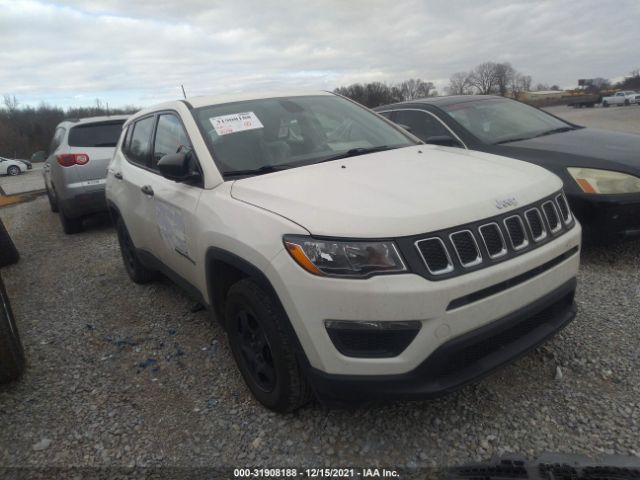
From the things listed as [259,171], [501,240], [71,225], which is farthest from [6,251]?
[501,240]

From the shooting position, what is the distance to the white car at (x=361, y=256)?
81.1 inches

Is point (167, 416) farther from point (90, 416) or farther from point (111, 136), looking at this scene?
point (111, 136)

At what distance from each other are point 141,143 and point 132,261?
1.31m

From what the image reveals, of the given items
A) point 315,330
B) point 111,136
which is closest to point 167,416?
point 315,330

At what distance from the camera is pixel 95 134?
25.4 ft

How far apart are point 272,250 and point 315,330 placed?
0.42 m

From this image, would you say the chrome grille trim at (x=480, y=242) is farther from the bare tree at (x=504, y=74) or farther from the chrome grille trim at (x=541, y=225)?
the bare tree at (x=504, y=74)

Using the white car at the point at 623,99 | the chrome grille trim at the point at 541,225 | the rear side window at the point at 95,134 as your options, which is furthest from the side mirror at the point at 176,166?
the white car at the point at 623,99

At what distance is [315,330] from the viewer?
214cm

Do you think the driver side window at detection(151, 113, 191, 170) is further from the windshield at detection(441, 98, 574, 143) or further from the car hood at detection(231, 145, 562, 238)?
the windshield at detection(441, 98, 574, 143)

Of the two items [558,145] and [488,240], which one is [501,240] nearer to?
[488,240]

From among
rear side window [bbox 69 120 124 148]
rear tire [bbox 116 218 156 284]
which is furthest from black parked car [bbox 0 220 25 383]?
rear side window [bbox 69 120 124 148]

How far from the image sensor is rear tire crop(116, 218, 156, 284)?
477cm

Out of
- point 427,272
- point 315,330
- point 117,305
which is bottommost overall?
point 117,305
